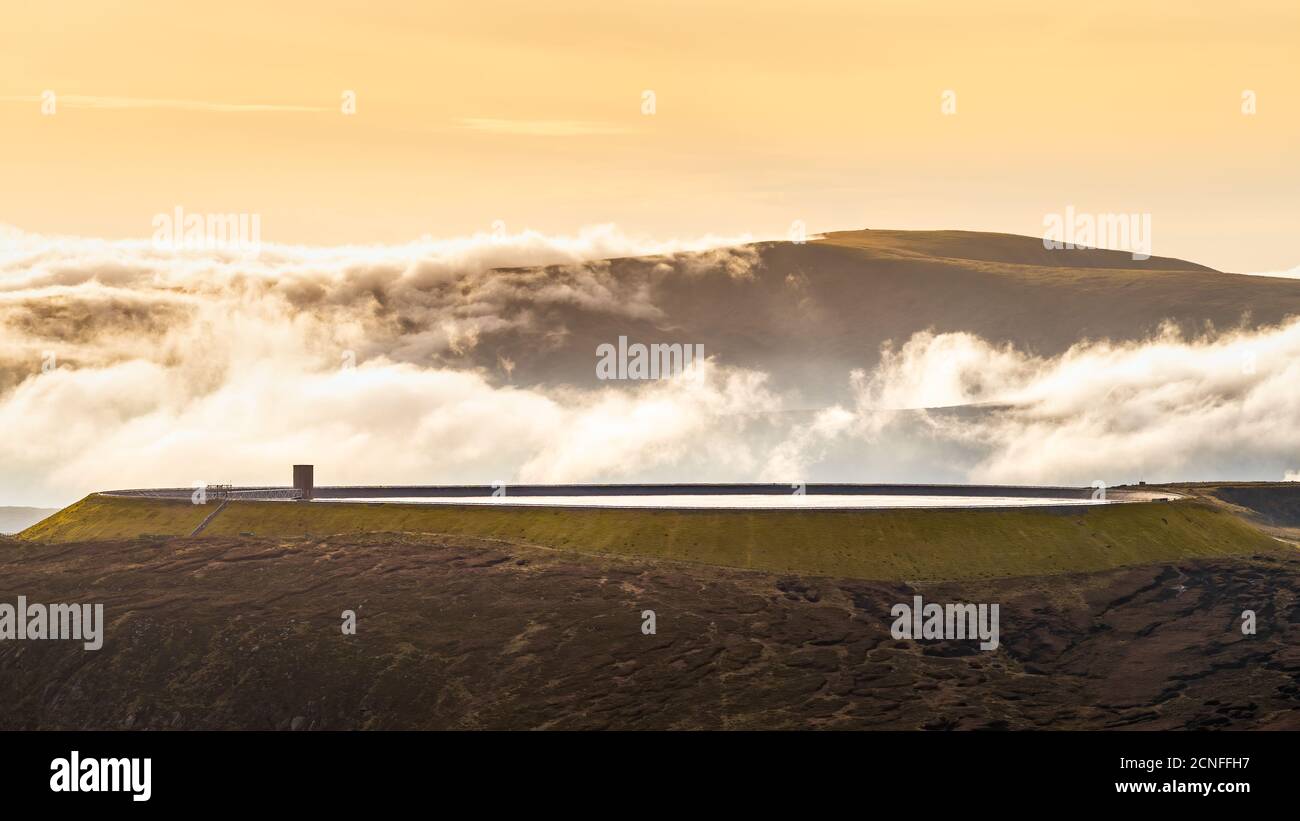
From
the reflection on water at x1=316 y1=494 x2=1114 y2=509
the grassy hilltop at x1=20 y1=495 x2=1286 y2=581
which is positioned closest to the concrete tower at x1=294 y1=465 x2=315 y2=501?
the reflection on water at x1=316 y1=494 x2=1114 y2=509

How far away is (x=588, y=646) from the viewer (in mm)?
151875

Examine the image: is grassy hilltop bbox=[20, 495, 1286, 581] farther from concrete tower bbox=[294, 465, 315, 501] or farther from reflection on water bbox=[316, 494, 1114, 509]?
concrete tower bbox=[294, 465, 315, 501]

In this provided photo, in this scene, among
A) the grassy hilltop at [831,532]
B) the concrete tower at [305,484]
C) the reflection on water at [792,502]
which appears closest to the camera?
the grassy hilltop at [831,532]

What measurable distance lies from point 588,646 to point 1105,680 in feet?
144

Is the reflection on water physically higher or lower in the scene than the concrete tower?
lower

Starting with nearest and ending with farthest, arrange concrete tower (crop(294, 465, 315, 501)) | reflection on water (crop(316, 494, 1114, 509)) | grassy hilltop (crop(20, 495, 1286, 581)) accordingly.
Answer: grassy hilltop (crop(20, 495, 1286, 581)) → reflection on water (crop(316, 494, 1114, 509)) → concrete tower (crop(294, 465, 315, 501))

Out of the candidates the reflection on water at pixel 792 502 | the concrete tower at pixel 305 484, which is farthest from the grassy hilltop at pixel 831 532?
Answer: the concrete tower at pixel 305 484

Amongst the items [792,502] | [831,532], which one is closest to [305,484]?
[792,502]

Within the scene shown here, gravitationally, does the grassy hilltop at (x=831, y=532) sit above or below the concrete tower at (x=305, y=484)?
below

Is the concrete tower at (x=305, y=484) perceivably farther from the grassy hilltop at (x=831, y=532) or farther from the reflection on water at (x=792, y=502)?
the grassy hilltop at (x=831, y=532)

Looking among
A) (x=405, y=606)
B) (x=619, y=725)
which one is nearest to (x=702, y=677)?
(x=619, y=725)

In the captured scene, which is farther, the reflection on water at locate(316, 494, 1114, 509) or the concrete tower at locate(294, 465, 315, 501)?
the concrete tower at locate(294, 465, 315, 501)
